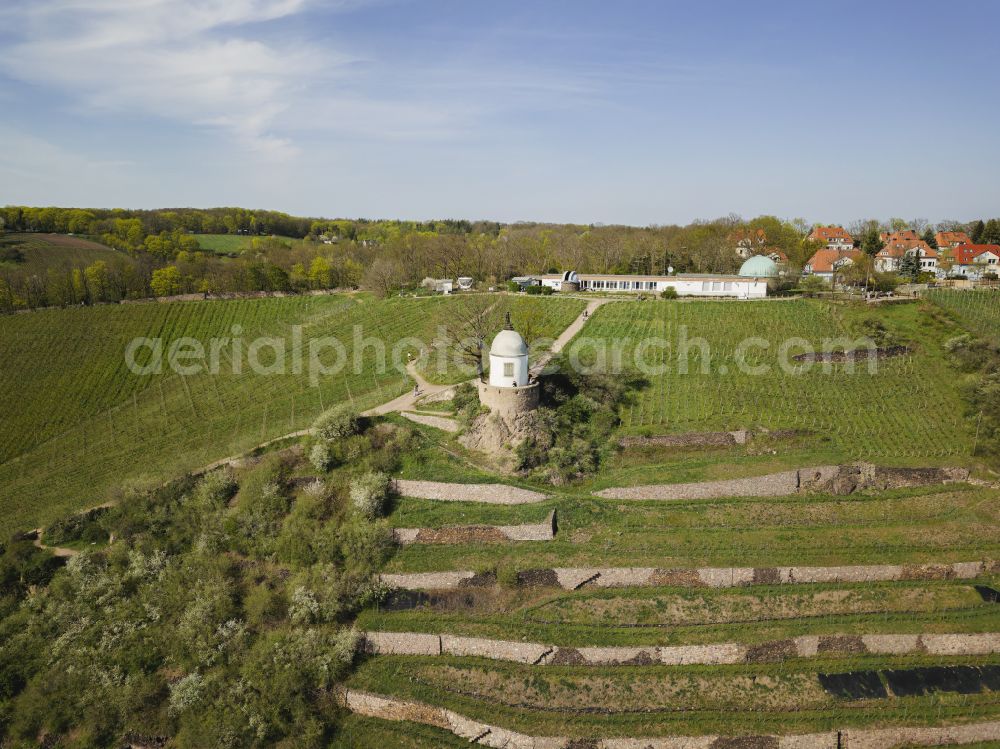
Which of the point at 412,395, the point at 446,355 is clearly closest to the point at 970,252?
the point at 446,355

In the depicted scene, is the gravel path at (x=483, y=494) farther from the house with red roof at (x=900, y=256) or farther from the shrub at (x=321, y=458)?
the house with red roof at (x=900, y=256)

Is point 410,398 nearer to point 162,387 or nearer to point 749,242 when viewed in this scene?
point 162,387

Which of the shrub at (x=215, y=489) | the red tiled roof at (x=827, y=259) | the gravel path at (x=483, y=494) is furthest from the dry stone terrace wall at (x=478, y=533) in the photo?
the red tiled roof at (x=827, y=259)

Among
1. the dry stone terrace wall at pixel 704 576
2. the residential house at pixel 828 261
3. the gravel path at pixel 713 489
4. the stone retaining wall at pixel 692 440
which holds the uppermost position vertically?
the residential house at pixel 828 261

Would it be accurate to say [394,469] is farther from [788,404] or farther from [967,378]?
[967,378]

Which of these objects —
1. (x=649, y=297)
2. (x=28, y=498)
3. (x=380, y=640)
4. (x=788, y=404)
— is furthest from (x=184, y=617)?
(x=649, y=297)
